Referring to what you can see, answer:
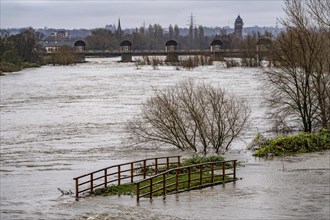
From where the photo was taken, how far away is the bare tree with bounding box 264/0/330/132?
1635 inches

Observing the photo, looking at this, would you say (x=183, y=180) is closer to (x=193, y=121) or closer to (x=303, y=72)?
(x=193, y=121)

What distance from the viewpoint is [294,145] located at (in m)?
35.0

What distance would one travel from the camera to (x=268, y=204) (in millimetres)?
22109

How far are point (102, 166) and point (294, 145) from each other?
1068 cm

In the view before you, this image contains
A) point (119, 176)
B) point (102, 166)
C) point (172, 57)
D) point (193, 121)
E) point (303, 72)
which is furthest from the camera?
point (172, 57)

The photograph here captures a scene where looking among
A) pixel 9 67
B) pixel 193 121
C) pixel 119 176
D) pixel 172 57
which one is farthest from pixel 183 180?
pixel 172 57

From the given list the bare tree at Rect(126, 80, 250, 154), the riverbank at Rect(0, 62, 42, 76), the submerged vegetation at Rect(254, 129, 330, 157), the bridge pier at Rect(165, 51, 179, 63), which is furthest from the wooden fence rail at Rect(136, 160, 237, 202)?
the bridge pier at Rect(165, 51, 179, 63)

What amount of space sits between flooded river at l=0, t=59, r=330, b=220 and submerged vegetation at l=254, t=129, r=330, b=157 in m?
1.08

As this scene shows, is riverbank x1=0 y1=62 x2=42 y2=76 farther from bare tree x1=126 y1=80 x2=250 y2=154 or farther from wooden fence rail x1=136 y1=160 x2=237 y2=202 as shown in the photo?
wooden fence rail x1=136 y1=160 x2=237 y2=202

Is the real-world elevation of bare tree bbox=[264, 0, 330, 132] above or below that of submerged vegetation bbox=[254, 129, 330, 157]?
above

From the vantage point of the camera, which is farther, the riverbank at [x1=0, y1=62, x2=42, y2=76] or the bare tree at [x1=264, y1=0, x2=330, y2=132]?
the riverbank at [x1=0, y1=62, x2=42, y2=76]

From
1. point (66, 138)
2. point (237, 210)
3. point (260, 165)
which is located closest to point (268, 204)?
point (237, 210)

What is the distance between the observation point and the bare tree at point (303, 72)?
41.5m

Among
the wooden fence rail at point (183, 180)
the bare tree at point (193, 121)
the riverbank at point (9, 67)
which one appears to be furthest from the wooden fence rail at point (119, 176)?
the riverbank at point (9, 67)
